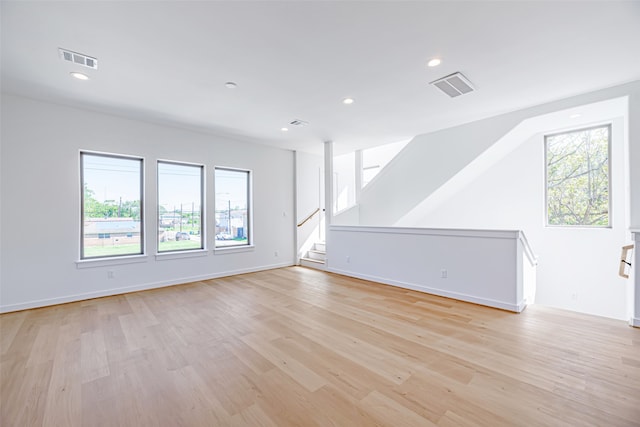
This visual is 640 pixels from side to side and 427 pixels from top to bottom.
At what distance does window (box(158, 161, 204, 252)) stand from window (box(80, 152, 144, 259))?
0.35 metres

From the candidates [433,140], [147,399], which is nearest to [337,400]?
[147,399]

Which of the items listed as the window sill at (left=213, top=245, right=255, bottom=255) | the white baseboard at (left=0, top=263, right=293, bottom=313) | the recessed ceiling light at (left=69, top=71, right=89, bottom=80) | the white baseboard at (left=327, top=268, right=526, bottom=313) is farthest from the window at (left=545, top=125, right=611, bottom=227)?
the recessed ceiling light at (left=69, top=71, right=89, bottom=80)

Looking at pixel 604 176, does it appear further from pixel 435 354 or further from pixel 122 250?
pixel 122 250

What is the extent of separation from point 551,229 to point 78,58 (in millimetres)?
7737

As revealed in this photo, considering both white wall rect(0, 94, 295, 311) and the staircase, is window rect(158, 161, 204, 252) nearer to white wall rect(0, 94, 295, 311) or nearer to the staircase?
white wall rect(0, 94, 295, 311)

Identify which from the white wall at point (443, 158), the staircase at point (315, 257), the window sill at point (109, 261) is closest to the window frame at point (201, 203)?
the window sill at point (109, 261)

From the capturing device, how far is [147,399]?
190 cm

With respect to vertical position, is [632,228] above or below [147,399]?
above

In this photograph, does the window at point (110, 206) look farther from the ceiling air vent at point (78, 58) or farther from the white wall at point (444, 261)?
the white wall at point (444, 261)

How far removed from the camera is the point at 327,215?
6250 millimetres

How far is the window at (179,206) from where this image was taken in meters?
5.05

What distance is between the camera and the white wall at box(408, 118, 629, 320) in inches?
181

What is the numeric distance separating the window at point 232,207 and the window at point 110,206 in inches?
56.2

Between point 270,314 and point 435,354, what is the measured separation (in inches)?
79.7
